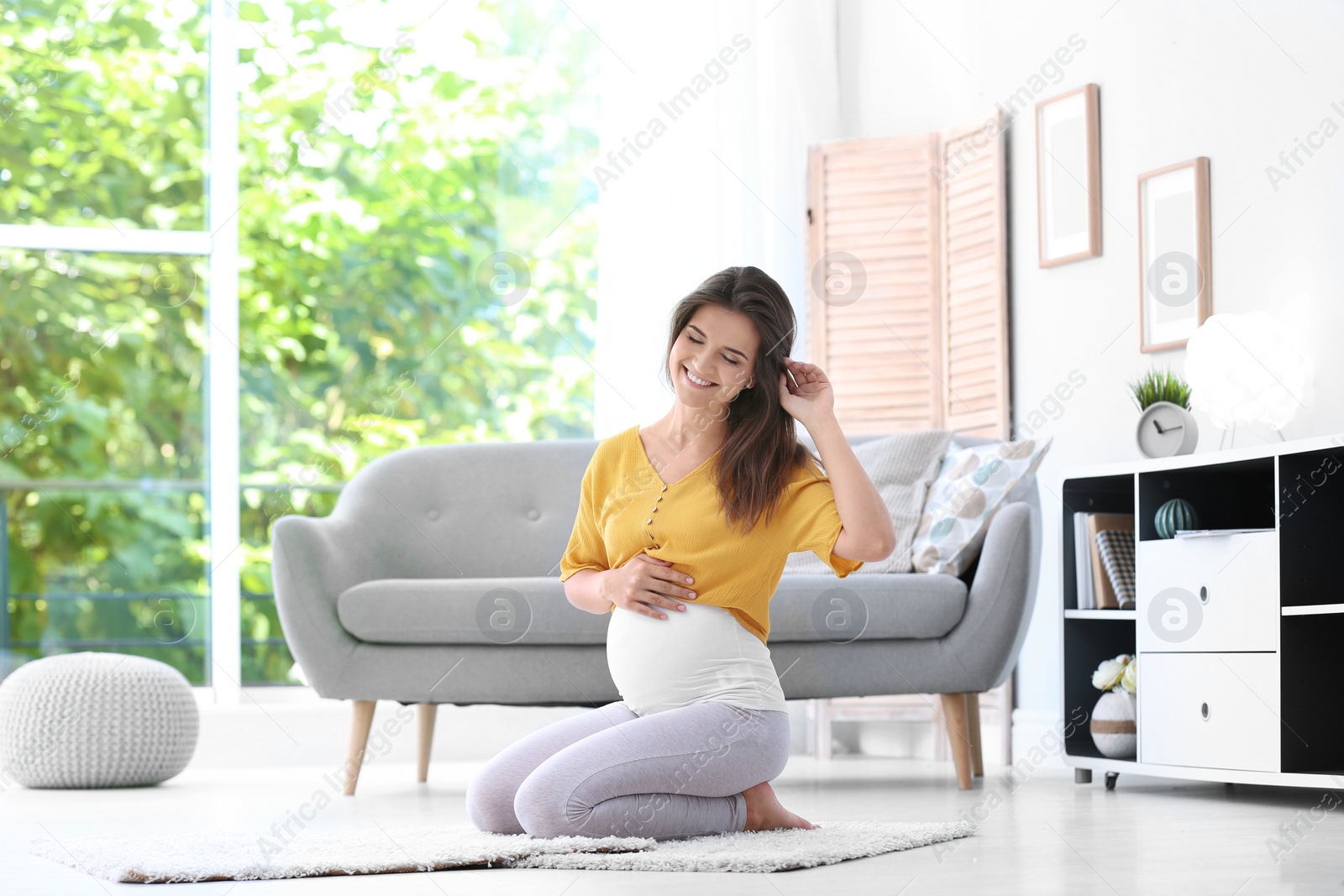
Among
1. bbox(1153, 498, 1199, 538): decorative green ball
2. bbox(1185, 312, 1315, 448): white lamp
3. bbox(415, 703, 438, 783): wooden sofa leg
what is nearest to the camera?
bbox(1153, 498, 1199, 538): decorative green ball

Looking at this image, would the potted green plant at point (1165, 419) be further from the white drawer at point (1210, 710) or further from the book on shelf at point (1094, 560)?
the white drawer at point (1210, 710)

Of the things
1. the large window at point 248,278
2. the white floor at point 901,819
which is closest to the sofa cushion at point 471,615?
the white floor at point 901,819

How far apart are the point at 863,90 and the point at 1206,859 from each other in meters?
3.13

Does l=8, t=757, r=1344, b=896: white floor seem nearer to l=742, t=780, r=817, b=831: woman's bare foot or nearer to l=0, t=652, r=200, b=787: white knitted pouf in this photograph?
l=0, t=652, r=200, b=787: white knitted pouf

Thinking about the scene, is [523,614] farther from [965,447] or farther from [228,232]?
[228,232]

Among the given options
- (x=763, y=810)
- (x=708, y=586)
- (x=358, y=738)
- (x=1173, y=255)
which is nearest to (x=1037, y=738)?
(x=1173, y=255)

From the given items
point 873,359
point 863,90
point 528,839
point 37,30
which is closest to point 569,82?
point 863,90

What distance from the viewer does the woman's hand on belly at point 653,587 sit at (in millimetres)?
1906

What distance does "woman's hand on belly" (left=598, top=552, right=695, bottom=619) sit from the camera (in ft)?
6.25

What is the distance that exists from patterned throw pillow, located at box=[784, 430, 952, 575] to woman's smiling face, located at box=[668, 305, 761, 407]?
1.44 m

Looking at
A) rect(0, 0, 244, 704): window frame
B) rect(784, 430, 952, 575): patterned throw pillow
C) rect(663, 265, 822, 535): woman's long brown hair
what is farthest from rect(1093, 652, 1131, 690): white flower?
rect(0, 0, 244, 704): window frame

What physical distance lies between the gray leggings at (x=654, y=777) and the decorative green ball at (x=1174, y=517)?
1.26 m

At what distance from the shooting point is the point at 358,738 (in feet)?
9.61

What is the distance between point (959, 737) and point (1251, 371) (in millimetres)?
987
